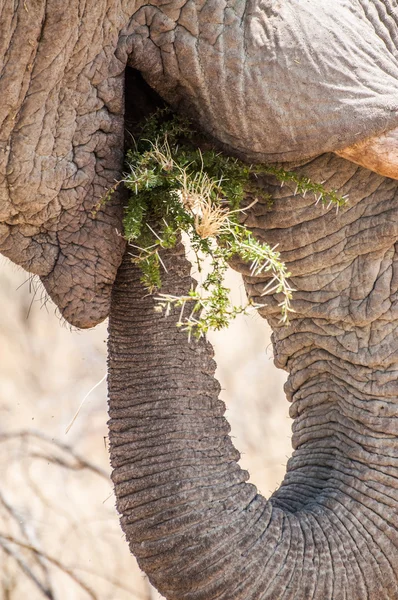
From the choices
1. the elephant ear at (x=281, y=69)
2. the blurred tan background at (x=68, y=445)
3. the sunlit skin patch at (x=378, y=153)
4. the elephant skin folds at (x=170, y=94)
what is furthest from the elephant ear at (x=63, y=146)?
the blurred tan background at (x=68, y=445)

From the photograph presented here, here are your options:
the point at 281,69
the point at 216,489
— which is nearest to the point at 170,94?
the point at 281,69

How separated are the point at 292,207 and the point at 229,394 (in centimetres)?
503

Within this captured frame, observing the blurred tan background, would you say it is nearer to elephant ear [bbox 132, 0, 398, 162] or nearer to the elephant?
the elephant

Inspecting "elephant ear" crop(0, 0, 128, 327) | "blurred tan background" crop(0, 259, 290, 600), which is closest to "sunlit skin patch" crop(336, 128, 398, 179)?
"elephant ear" crop(0, 0, 128, 327)

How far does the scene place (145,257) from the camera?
3242 mm

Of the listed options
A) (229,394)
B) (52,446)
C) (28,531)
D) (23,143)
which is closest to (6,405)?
(52,446)

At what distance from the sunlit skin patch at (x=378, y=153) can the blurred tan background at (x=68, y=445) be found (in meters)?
3.65

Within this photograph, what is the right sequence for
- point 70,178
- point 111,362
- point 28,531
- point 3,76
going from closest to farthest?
point 3,76, point 70,178, point 111,362, point 28,531

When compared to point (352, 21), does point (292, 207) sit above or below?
below

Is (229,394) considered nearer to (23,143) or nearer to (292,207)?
(292,207)

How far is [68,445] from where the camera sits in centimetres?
720

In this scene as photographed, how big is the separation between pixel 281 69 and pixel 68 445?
451 centimetres

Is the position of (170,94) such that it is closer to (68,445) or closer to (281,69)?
(281,69)

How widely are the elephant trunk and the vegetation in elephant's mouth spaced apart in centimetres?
16
